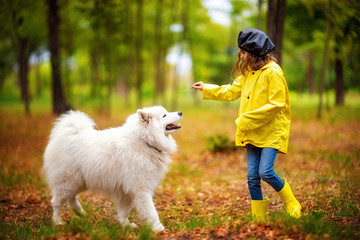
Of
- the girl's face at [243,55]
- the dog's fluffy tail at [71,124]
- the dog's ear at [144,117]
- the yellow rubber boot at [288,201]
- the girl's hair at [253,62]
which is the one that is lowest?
the yellow rubber boot at [288,201]

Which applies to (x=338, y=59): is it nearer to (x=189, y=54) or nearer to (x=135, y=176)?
(x=189, y=54)

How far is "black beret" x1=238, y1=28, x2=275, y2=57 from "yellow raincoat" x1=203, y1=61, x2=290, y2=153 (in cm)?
20

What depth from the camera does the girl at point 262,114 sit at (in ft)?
11.9

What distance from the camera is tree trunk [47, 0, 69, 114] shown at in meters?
13.8

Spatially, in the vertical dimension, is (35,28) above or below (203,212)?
above

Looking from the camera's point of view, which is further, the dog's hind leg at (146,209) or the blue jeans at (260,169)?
the dog's hind leg at (146,209)

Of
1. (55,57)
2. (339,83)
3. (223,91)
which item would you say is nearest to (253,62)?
(223,91)

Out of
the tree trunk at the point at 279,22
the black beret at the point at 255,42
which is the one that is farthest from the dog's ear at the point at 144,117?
the tree trunk at the point at 279,22

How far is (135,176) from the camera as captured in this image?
424cm

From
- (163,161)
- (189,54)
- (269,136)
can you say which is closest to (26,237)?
(163,161)

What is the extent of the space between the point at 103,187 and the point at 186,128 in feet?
31.8

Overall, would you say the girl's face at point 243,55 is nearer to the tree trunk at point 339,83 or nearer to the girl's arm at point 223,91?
the girl's arm at point 223,91

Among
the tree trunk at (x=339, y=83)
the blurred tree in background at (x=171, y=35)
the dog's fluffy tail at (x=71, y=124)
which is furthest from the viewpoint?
the tree trunk at (x=339, y=83)

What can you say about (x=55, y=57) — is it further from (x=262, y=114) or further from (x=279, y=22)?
(x=262, y=114)
